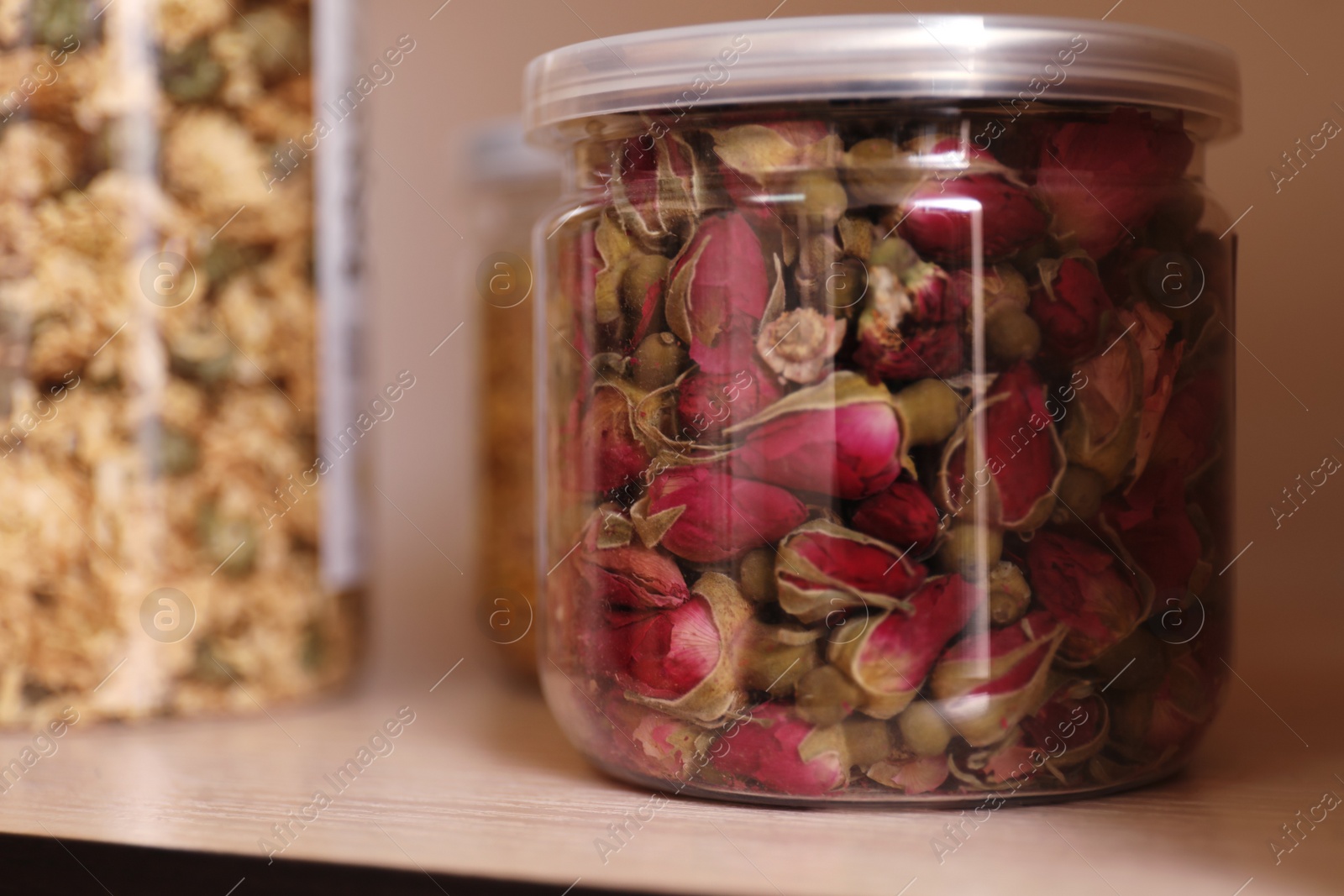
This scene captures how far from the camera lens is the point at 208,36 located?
0.62 meters

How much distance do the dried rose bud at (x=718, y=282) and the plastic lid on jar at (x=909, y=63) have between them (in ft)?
0.16

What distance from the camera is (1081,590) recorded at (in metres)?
0.45

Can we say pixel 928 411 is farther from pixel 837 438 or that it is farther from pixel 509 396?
pixel 509 396

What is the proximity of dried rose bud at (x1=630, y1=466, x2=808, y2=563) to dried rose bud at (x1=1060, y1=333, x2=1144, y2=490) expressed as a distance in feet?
0.35

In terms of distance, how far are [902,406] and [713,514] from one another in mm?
78

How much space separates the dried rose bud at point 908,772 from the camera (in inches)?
17.3

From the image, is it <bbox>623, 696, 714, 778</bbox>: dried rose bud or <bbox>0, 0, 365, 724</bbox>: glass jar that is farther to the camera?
<bbox>0, 0, 365, 724</bbox>: glass jar

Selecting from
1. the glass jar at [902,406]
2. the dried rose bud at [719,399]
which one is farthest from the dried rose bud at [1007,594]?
the dried rose bud at [719,399]

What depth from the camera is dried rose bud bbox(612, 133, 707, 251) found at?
46cm

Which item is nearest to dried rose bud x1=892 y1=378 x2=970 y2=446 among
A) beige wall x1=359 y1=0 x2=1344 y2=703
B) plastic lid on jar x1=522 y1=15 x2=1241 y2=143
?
plastic lid on jar x1=522 y1=15 x2=1241 y2=143

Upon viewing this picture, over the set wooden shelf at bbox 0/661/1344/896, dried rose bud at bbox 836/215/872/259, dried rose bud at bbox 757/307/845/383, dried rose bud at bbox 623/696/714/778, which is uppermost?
dried rose bud at bbox 836/215/872/259

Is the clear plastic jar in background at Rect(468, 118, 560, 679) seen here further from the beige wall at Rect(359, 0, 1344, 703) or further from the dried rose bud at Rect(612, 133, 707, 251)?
the dried rose bud at Rect(612, 133, 707, 251)

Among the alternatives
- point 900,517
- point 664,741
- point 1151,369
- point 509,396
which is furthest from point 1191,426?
point 509,396

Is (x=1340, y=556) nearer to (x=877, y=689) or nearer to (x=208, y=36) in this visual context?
(x=877, y=689)
